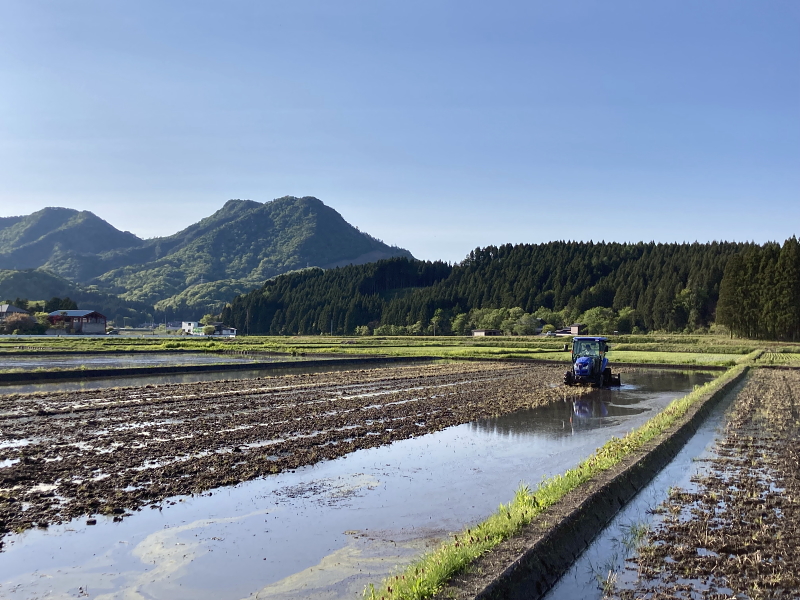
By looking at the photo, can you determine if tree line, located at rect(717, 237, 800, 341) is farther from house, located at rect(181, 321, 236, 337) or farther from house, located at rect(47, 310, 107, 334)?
house, located at rect(181, 321, 236, 337)

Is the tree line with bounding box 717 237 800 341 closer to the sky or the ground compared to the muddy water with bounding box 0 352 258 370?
closer to the sky

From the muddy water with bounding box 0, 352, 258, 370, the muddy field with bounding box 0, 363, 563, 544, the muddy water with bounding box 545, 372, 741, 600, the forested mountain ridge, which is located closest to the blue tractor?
the muddy field with bounding box 0, 363, 563, 544

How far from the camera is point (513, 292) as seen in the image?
142 m

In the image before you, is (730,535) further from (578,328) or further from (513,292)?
(513,292)

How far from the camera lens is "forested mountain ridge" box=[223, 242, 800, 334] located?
111m

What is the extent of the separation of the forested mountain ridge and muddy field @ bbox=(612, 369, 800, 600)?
86.0 meters

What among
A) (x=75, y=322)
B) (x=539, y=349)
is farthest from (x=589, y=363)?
(x=75, y=322)

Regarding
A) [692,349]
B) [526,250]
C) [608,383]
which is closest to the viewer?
[608,383]

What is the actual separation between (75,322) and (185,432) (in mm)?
112004

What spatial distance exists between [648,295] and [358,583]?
115069mm

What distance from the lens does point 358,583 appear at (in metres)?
6.12

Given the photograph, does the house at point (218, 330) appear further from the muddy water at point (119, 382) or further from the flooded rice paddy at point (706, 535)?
the flooded rice paddy at point (706, 535)

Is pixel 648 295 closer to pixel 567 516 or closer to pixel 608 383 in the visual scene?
pixel 608 383

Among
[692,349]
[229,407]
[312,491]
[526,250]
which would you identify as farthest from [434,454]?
[526,250]
